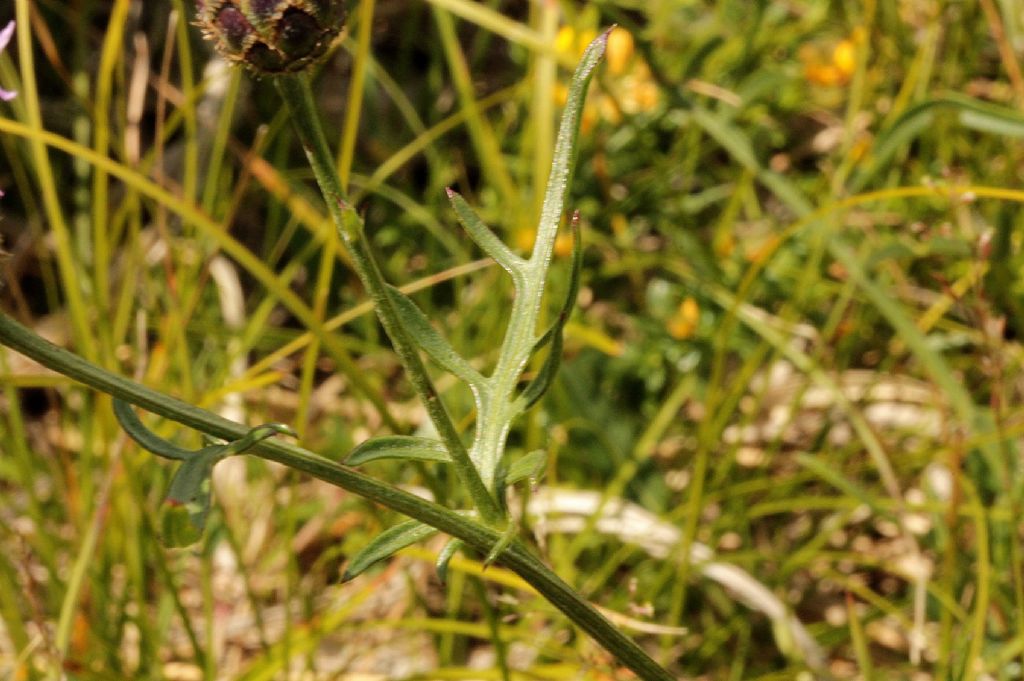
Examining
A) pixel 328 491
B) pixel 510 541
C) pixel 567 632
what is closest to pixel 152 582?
pixel 328 491

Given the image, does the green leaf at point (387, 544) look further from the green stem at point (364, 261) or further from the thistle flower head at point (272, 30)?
the thistle flower head at point (272, 30)

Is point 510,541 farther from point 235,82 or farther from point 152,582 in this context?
point 152,582

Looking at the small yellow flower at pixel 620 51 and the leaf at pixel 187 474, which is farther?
the small yellow flower at pixel 620 51

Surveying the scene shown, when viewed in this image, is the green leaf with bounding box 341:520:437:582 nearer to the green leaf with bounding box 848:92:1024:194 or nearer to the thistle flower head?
the thistle flower head

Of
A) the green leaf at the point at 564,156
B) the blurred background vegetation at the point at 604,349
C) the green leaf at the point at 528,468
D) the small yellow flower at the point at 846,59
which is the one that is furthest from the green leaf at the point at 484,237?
the small yellow flower at the point at 846,59

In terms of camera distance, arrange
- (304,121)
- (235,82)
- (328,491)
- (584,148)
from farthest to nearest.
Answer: (584,148) → (328,491) → (235,82) → (304,121)

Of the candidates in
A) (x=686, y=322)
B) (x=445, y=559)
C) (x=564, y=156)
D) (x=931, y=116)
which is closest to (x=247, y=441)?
(x=445, y=559)
